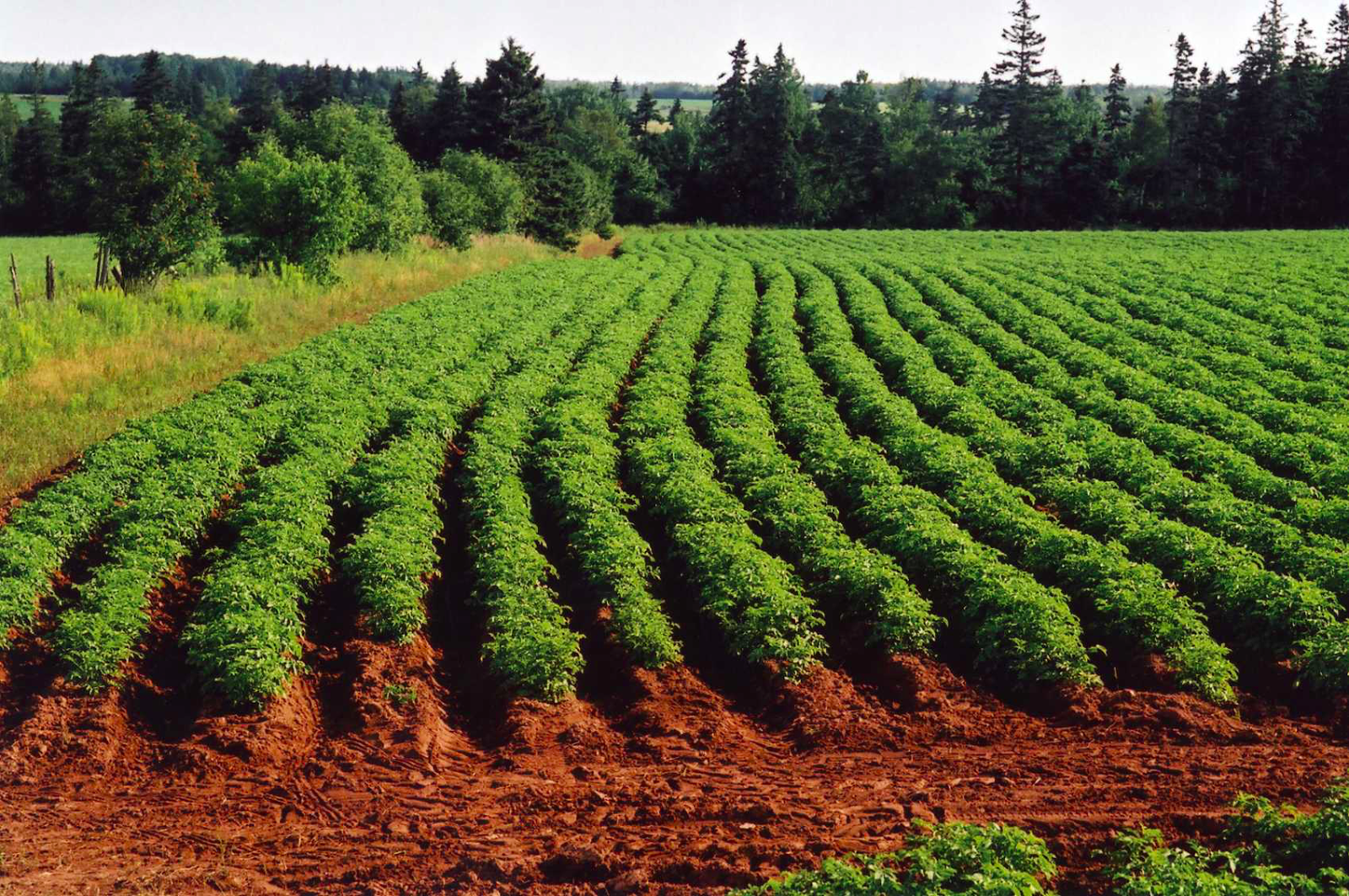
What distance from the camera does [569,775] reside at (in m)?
8.81

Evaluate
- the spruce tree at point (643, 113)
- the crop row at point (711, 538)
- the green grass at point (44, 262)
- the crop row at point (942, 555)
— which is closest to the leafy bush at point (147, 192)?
the green grass at point (44, 262)

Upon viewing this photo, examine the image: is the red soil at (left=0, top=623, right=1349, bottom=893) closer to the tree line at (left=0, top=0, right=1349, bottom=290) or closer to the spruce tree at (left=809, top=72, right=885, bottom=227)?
the tree line at (left=0, top=0, right=1349, bottom=290)

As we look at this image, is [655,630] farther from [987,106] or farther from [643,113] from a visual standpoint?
[643,113]

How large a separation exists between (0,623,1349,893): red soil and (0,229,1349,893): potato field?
4cm

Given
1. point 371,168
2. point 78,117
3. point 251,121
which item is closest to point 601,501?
point 371,168

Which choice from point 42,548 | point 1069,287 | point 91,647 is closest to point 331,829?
point 91,647

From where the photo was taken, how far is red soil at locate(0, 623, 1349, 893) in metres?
7.52

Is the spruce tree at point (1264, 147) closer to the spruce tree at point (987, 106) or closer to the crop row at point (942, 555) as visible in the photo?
the spruce tree at point (987, 106)

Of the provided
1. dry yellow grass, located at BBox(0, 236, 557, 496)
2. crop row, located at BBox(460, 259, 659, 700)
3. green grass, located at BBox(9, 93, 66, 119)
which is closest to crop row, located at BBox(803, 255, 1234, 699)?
crop row, located at BBox(460, 259, 659, 700)

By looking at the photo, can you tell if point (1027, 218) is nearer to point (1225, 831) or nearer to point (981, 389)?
point (981, 389)

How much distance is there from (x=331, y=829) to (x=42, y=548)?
246 inches

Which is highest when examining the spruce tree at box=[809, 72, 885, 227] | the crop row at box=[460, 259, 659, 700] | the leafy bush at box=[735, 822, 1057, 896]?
the spruce tree at box=[809, 72, 885, 227]

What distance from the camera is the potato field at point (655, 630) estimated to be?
7973mm

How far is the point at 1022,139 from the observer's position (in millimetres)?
84000
